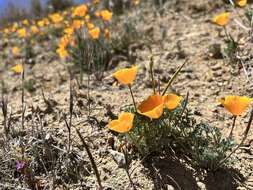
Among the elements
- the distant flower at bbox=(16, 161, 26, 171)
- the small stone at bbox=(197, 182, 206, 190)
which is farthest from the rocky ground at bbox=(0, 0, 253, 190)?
the distant flower at bbox=(16, 161, 26, 171)

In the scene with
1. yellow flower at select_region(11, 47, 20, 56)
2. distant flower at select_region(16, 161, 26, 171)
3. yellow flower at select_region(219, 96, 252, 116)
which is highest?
yellow flower at select_region(219, 96, 252, 116)

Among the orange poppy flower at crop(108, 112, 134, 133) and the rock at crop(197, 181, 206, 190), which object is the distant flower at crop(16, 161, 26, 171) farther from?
the rock at crop(197, 181, 206, 190)

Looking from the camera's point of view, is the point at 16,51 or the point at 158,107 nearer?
the point at 158,107

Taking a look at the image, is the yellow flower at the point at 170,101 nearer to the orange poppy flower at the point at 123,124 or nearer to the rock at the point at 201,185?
the orange poppy flower at the point at 123,124

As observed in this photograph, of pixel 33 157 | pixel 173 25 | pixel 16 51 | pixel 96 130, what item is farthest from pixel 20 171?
pixel 16 51

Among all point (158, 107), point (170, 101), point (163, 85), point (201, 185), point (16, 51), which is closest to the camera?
point (158, 107)

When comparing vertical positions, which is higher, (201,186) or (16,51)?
(201,186)

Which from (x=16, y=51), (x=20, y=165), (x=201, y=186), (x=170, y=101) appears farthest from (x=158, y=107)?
(x=16, y=51)

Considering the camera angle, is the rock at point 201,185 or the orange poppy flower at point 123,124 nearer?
the orange poppy flower at point 123,124

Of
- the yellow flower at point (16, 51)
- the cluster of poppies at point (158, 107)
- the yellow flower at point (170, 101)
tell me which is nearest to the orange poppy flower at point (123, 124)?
the cluster of poppies at point (158, 107)

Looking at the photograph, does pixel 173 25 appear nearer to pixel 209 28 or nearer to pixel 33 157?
pixel 209 28

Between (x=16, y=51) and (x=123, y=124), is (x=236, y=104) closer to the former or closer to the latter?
(x=123, y=124)
